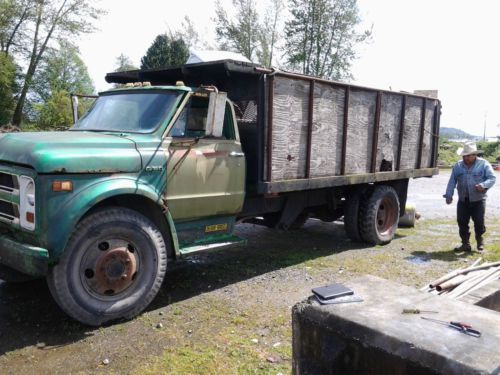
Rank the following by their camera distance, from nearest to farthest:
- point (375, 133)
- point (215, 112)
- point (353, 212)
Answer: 1. point (215, 112)
2. point (375, 133)
3. point (353, 212)

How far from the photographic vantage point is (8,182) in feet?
14.4

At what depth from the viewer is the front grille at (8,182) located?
429 centimetres

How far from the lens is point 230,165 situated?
5.57 m

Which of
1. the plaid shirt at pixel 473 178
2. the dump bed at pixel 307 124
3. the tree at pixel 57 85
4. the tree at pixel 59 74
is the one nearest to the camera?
the dump bed at pixel 307 124

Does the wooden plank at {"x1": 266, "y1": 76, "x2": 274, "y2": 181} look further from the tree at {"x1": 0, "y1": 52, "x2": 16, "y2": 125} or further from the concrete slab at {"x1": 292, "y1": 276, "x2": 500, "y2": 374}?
the tree at {"x1": 0, "y1": 52, "x2": 16, "y2": 125}

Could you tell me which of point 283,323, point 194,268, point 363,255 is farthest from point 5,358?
point 363,255

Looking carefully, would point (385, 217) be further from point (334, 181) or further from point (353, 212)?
point (334, 181)

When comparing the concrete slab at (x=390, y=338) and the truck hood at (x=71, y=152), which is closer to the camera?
the concrete slab at (x=390, y=338)

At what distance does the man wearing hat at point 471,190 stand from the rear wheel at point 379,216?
0.99 m

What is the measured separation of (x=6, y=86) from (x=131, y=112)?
99.8 feet

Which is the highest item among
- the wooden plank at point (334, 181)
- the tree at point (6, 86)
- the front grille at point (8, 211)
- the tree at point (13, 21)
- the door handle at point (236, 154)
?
the tree at point (13, 21)

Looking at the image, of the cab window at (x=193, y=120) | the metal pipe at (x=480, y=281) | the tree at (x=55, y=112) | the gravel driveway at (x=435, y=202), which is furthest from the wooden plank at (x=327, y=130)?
the tree at (x=55, y=112)

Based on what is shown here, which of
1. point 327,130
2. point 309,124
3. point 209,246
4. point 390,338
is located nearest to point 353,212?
point 327,130

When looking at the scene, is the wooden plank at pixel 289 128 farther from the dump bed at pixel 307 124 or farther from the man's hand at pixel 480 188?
the man's hand at pixel 480 188
